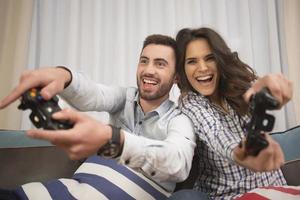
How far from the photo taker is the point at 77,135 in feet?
1.64

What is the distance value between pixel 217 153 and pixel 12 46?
1389 mm

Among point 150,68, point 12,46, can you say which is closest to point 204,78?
point 150,68

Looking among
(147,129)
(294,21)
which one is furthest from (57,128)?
(294,21)

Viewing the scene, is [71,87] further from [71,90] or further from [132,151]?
[132,151]

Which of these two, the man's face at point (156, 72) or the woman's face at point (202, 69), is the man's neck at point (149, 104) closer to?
the man's face at point (156, 72)

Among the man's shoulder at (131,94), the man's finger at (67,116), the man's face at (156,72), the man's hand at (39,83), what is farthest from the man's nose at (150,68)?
the man's finger at (67,116)

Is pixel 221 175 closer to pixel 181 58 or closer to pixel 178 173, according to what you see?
pixel 178 173

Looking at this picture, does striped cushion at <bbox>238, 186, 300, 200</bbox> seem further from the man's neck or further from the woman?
the man's neck

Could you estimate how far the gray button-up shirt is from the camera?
653 millimetres

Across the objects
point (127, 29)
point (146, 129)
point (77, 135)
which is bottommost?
point (146, 129)

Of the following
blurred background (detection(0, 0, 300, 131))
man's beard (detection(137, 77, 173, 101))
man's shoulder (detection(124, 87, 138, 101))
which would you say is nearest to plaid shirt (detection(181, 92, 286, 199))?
man's beard (detection(137, 77, 173, 101))

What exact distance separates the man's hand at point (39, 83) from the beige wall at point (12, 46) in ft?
3.43

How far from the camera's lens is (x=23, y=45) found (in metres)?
1.69

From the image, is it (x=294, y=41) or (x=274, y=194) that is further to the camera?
(x=294, y=41)
